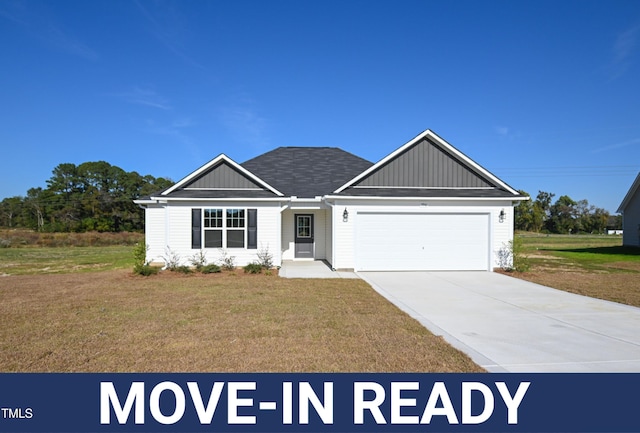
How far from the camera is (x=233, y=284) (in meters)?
11.1

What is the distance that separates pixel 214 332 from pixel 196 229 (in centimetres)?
867

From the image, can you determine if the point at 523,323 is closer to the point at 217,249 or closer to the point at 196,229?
the point at 217,249

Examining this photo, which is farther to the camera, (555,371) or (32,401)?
(555,371)

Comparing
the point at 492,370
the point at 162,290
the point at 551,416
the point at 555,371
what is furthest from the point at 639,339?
the point at 162,290

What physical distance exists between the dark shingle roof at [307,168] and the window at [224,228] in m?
2.78

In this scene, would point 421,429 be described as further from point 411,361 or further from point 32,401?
point 32,401

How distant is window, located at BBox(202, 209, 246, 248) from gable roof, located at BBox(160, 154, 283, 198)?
0.95 meters

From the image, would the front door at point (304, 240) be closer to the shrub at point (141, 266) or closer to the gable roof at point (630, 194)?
the shrub at point (141, 266)

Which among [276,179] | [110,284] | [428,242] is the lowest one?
[110,284]

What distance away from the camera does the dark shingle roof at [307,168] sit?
16797 mm

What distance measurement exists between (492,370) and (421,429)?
5.64 ft

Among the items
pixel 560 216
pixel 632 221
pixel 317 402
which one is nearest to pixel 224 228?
pixel 317 402

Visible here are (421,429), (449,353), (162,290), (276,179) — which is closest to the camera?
(421,429)

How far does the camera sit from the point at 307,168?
1873 cm
